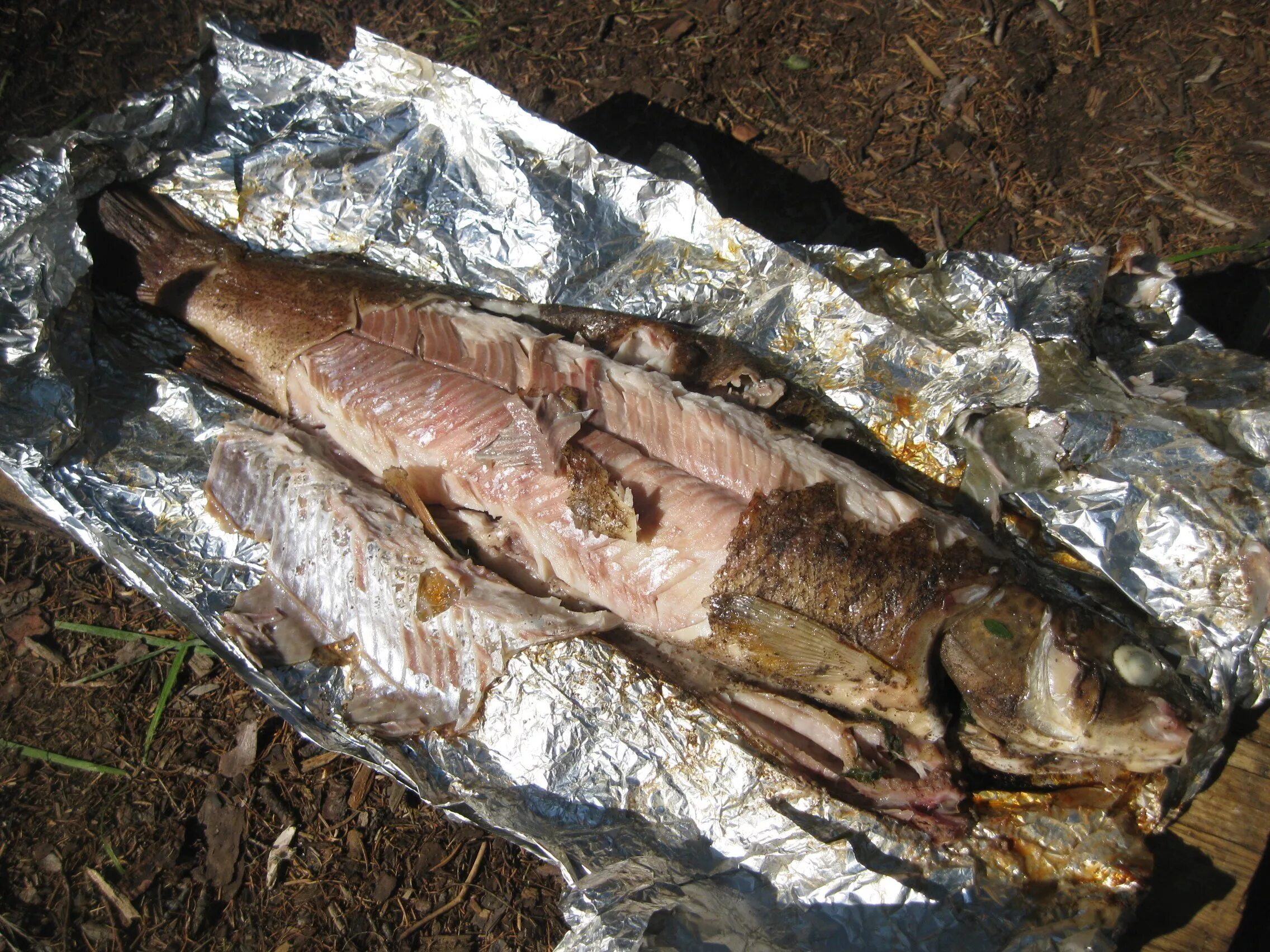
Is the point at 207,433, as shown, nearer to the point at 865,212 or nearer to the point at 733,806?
the point at 733,806

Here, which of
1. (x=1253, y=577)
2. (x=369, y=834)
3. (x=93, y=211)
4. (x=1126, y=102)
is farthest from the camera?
(x=1126, y=102)

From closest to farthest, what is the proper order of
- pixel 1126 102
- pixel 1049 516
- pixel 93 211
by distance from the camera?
pixel 1049 516
pixel 93 211
pixel 1126 102

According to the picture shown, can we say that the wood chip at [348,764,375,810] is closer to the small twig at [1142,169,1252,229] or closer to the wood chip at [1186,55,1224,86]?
the small twig at [1142,169,1252,229]

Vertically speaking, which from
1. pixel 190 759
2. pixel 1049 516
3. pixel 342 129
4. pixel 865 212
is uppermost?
pixel 865 212

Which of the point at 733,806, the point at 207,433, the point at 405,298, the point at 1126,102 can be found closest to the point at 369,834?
the point at 733,806

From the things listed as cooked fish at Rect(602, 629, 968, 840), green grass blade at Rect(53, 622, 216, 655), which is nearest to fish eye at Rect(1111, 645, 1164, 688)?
cooked fish at Rect(602, 629, 968, 840)

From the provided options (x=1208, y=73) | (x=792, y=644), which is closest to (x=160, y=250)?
(x=792, y=644)

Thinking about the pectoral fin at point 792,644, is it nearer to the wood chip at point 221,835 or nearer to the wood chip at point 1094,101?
the wood chip at point 221,835

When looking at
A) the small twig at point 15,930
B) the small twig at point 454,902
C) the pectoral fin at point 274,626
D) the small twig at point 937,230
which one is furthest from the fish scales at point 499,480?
the small twig at point 937,230
